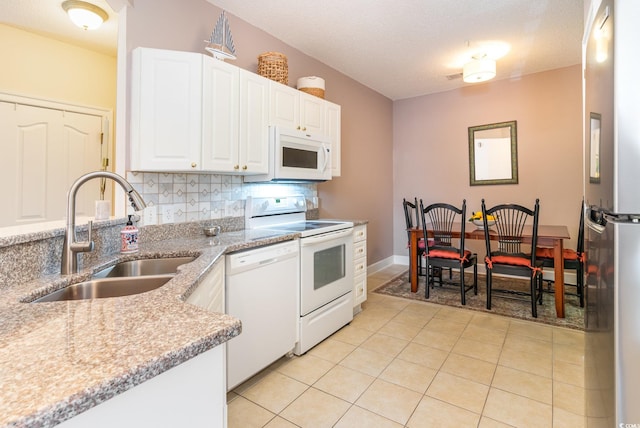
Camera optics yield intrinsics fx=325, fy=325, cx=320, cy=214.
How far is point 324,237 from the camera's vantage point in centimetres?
259

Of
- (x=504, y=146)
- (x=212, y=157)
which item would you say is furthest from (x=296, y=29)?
(x=504, y=146)

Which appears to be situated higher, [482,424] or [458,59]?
[458,59]

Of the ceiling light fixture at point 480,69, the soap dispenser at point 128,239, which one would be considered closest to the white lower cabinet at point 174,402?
the soap dispenser at point 128,239

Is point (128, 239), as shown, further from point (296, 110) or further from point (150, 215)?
point (296, 110)

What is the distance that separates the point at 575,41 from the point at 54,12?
4.71 metres

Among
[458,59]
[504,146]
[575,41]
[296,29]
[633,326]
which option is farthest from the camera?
[504,146]

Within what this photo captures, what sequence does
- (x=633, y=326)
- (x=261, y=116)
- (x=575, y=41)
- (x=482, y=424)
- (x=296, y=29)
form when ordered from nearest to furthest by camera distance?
(x=633, y=326)
(x=482, y=424)
(x=261, y=116)
(x=296, y=29)
(x=575, y=41)

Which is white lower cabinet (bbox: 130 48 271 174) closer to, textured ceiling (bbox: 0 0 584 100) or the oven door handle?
the oven door handle

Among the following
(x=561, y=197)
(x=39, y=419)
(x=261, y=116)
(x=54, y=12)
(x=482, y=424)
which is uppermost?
(x=54, y=12)

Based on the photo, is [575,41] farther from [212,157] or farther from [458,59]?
[212,157]

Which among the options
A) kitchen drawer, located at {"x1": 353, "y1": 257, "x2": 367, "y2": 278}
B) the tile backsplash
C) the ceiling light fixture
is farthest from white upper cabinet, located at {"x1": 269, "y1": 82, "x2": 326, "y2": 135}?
the ceiling light fixture

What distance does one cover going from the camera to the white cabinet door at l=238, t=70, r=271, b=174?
240 cm

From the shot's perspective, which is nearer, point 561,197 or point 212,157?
point 212,157

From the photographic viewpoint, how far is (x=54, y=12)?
255 centimetres
